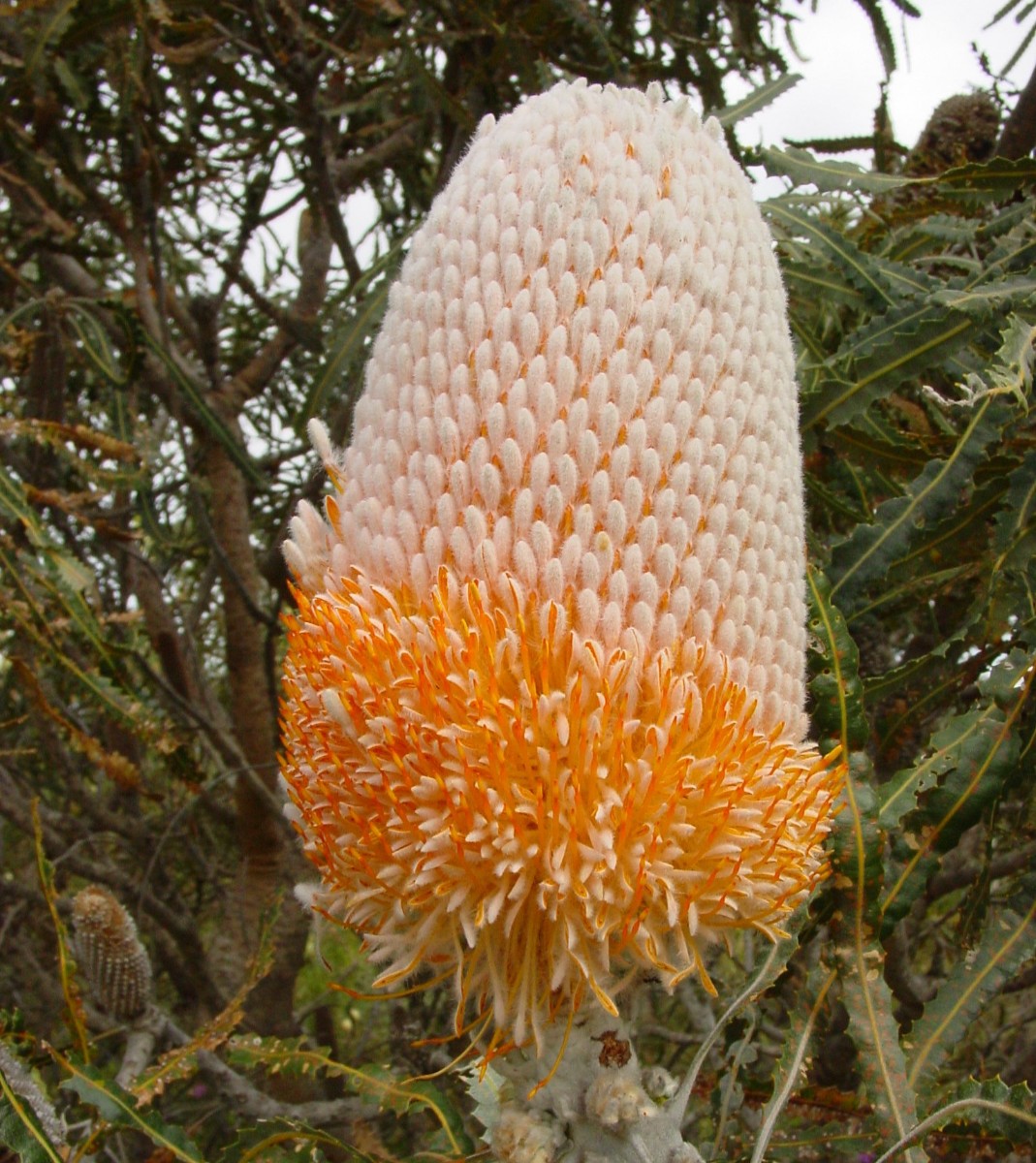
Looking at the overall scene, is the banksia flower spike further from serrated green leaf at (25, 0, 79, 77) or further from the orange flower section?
serrated green leaf at (25, 0, 79, 77)

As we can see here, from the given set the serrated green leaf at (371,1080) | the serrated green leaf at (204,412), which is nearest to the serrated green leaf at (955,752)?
the serrated green leaf at (371,1080)

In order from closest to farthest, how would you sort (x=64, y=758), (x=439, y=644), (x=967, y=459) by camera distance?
1. (x=439, y=644)
2. (x=967, y=459)
3. (x=64, y=758)

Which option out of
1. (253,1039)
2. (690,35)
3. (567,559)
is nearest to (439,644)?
(567,559)

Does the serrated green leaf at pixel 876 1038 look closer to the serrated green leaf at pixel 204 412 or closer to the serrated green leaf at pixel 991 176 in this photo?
the serrated green leaf at pixel 991 176

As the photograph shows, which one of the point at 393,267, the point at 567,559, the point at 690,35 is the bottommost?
the point at 567,559

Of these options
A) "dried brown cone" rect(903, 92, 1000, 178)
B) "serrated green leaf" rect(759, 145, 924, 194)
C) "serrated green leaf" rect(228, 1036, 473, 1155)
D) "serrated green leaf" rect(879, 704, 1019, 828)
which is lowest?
"serrated green leaf" rect(228, 1036, 473, 1155)

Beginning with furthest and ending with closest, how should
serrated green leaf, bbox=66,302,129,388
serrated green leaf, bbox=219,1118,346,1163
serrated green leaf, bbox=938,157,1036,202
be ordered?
serrated green leaf, bbox=66,302,129,388, serrated green leaf, bbox=938,157,1036,202, serrated green leaf, bbox=219,1118,346,1163

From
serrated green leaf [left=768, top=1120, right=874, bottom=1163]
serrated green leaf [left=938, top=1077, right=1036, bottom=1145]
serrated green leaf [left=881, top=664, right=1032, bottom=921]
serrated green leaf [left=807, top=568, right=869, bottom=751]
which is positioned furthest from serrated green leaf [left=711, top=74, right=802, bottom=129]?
serrated green leaf [left=768, top=1120, right=874, bottom=1163]

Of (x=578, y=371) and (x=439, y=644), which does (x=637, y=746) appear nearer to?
(x=439, y=644)
